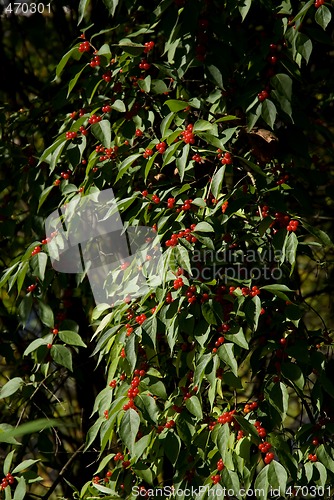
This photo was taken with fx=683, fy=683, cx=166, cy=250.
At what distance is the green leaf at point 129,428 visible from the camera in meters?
1.53

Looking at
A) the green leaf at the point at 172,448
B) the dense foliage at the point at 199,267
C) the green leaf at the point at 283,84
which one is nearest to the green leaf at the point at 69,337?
the dense foliage at the point at 199,267

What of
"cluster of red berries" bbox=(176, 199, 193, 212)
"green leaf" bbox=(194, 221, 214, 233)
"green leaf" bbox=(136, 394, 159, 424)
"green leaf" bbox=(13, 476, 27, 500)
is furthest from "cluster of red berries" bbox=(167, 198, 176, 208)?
"green leaf" bbox=(13, 476, 27, 500)

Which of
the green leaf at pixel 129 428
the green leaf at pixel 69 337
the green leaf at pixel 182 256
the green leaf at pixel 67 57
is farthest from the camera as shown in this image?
the green leaf at pixel 69 337

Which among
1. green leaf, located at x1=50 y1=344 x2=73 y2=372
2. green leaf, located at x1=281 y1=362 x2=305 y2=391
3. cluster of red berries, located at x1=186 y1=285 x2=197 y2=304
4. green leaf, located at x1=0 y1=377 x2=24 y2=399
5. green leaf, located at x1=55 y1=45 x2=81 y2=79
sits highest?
green leaf, located at x1=55 y1=45 x2=81 y2=79

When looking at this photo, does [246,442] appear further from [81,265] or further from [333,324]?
[333,324]

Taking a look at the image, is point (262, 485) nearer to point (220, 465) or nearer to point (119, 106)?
point (220, 465)

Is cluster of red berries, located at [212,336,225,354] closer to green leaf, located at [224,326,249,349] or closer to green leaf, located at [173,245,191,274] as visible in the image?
green leaf, located at [224,326,249,349]

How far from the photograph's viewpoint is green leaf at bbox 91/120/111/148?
→ 1721 millimetres

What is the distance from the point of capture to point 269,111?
1.66 metres

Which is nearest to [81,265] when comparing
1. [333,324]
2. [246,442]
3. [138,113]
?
[138,113]

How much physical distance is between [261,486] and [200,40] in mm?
1099

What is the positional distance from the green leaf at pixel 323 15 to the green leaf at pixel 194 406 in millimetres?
928

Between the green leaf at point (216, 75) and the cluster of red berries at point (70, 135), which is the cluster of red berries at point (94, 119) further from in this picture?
the green leaf at point (216, 75)

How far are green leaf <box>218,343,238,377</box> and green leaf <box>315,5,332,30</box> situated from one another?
0.78 meters
